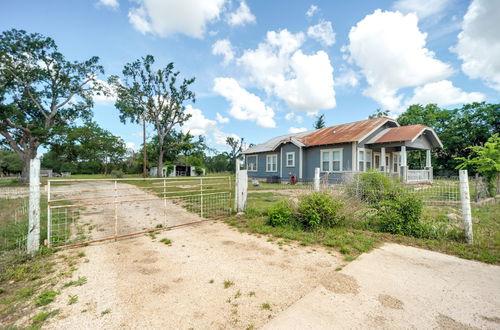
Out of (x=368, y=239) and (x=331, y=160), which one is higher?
(x=331, y=160)

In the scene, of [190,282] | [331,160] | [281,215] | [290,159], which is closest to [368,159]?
[331,160]

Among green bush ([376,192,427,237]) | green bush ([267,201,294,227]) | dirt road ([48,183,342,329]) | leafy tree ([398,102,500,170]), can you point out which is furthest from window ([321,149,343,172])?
leafy tree ([398,102,500,170])

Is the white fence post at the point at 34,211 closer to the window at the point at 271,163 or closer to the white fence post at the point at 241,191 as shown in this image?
the white fence post at the point at 241,191

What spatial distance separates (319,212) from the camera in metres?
5.73

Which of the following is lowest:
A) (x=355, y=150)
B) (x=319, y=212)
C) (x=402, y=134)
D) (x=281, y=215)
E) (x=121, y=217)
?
(x=121, y=217)

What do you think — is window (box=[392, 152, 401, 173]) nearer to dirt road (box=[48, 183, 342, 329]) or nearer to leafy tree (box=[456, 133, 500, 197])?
leafy tree (box=[456, 133, 500, 197])

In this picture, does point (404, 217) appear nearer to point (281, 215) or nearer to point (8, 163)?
point (281, 215)

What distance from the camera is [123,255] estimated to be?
413 cm

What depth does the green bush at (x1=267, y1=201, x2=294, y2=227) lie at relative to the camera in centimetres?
594

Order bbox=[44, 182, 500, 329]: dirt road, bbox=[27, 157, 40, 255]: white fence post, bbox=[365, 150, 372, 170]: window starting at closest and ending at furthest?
1. bbox=[44, 182, 500, 329]: dirt road
2. bbox=[27, 157, 40, 255]: white fence post
3. bbox=[365, 150, 372, 170]: window

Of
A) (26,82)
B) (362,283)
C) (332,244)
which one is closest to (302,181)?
(332,244)

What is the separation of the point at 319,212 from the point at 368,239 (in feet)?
4.17

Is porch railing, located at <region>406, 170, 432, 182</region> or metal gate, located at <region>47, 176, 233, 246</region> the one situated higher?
porch railing, located at <region>406, 170, 432, 182</region>

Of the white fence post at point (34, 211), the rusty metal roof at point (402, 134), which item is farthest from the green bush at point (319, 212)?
the rusty metal roof at point (402, 134)
